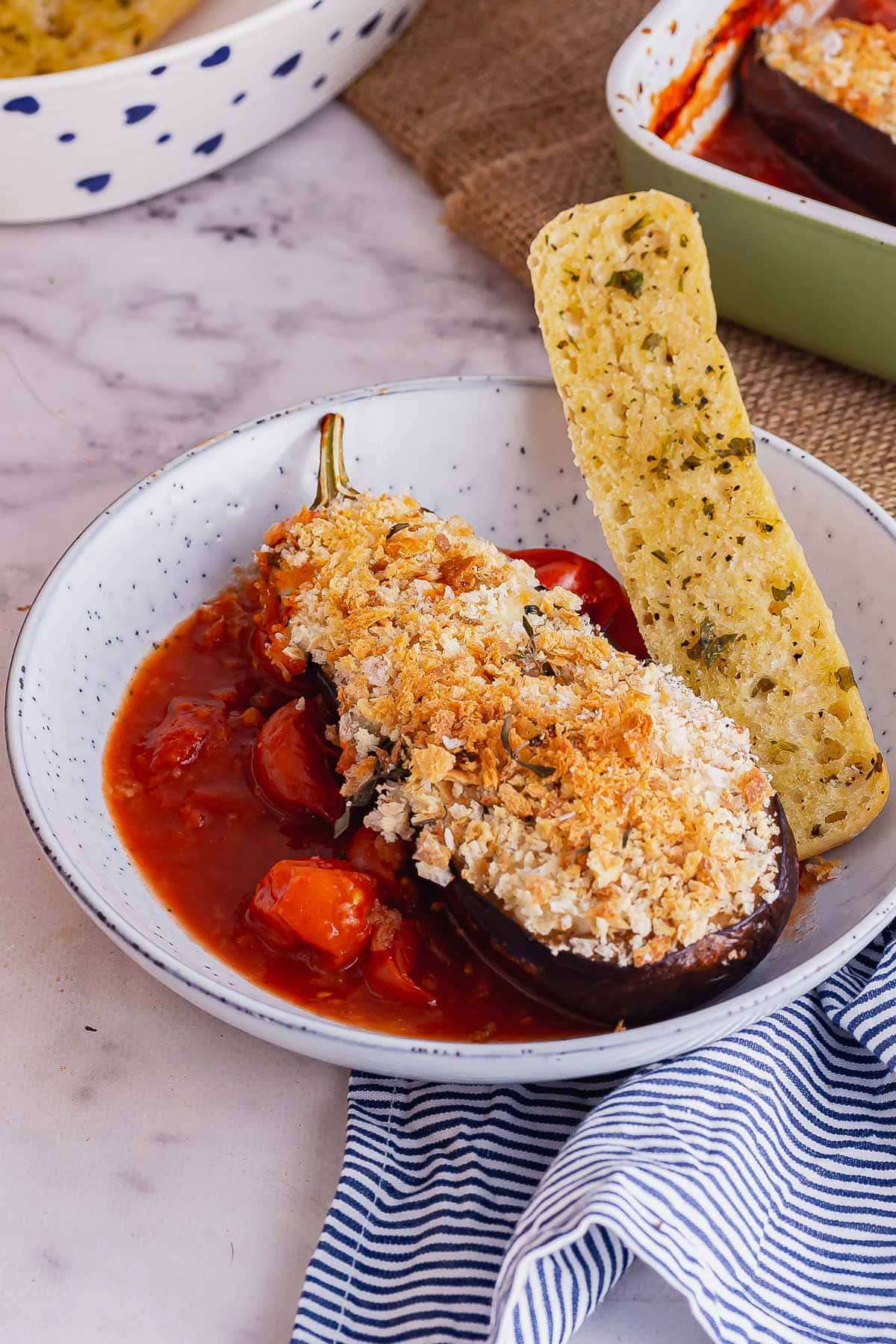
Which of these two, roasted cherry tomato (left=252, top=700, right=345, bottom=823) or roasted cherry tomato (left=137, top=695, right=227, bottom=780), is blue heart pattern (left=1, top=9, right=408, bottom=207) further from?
roasted cherry tomato (left=252, top=700, right=345, bottom=823)

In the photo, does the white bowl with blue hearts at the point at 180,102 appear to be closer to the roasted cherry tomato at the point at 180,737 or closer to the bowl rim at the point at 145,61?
the bowl rim at the point at 145,61

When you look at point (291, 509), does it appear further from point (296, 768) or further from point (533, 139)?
point (533, 139)

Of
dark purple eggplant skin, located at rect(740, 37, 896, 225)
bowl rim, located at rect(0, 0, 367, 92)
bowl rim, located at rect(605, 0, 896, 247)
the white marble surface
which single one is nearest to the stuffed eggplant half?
the white marble surface

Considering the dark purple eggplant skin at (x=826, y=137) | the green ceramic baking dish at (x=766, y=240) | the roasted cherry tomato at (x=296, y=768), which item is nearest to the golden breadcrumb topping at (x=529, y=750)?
the roasted cherry tomato at (x=296, y=768)

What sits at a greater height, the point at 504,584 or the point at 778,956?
the point at 504,584

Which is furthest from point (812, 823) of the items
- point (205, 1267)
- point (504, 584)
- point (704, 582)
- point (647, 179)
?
point (647, 179)

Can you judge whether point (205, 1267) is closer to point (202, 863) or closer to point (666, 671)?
point (202, 863)

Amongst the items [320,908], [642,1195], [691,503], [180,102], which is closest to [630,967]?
[642,1195]
